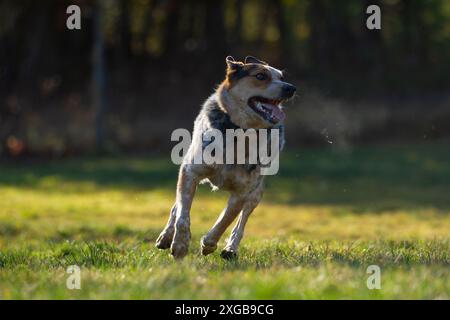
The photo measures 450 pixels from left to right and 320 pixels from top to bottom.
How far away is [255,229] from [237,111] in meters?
6.53

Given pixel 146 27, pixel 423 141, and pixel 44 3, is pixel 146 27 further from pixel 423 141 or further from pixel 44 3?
pixel 423 141

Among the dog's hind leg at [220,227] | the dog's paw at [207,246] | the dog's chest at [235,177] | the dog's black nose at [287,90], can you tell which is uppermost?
the dog's black nose at [287,90]

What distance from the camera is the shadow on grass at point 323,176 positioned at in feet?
63.4

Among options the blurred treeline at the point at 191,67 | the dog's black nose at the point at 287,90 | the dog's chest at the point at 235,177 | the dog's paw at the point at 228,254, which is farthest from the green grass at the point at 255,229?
the blurred treeline at the point at 191,67

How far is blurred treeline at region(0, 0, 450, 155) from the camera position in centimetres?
2731

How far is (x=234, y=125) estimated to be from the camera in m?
8.14

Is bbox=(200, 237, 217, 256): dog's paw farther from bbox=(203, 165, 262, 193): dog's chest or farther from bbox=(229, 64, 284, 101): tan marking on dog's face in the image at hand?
bbox=(229, 64, 284, 101): tan marking on dog's face

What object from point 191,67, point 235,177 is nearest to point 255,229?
point 235,177

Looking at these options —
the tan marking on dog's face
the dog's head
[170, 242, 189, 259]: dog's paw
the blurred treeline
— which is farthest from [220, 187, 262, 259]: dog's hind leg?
the blurred treeline

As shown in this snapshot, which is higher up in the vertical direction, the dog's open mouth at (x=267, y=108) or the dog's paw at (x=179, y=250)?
the dog's open mouth at (x=267, y=108)

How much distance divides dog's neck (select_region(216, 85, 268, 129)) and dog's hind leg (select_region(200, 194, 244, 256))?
70 centimetres

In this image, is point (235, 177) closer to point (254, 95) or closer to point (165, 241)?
point (254, 95)

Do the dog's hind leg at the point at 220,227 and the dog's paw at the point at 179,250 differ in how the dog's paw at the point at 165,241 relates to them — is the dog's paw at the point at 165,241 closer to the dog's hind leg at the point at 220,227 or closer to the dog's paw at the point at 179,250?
the dog's hind leg at the point at 220,227

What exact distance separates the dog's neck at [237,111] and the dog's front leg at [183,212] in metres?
0.63
